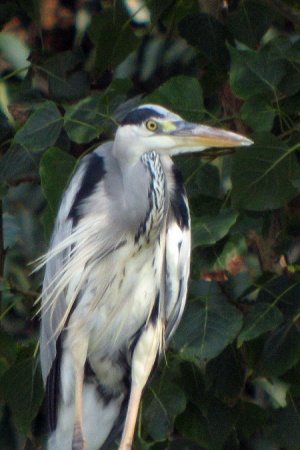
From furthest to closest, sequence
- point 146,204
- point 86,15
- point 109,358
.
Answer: point 86,15, point 109,358, point 146,204

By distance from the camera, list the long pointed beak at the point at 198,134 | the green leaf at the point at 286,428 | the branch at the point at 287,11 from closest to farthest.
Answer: the long pointed beak at the point at 198,134
the branch at the point at 287,11
the green leaf at the point at 286,428

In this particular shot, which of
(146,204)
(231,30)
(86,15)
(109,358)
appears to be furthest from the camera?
(86,15)

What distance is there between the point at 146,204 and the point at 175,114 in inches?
9.3

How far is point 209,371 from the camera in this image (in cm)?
327

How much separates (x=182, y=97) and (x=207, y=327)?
600 millimetres

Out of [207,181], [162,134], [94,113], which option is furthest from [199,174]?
[162,134]

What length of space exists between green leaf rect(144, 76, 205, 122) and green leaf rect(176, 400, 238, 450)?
2.64ft

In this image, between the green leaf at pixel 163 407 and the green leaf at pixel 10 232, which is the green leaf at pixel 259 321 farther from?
the green leaf at pixel 10 232

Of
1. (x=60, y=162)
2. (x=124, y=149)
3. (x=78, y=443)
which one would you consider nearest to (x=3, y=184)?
(x=60, y=162)

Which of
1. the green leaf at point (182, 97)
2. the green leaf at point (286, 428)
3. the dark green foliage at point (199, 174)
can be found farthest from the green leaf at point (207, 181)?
the green leaf at point (286, 428)

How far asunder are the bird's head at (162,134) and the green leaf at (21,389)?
2.47ft

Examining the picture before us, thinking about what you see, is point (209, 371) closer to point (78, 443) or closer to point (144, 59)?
point (78, 443)

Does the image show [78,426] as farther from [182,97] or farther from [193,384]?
[182,97]

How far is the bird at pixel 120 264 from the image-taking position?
283 centimetres
